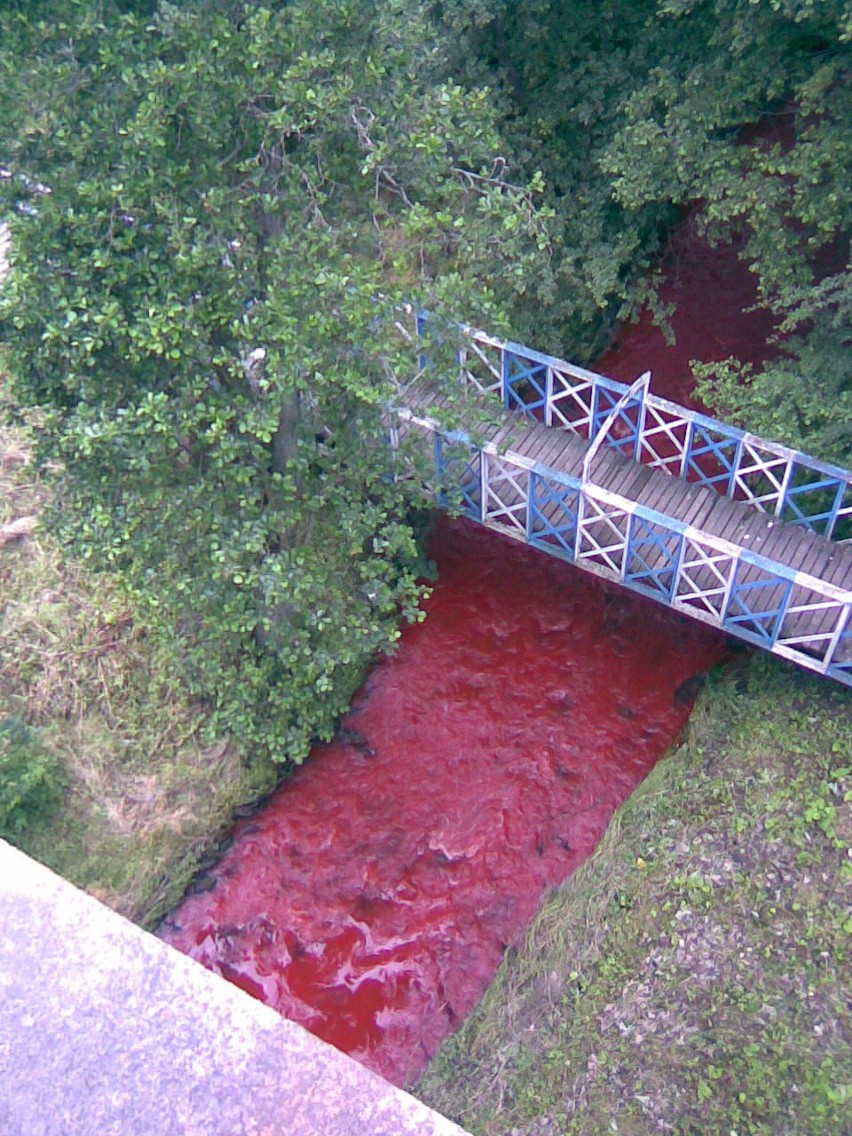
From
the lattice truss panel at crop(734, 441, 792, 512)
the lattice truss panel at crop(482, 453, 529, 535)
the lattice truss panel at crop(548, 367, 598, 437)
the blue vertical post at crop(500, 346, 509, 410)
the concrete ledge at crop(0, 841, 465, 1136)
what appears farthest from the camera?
the blue vertical post at crop(500, 346, 509, 410)

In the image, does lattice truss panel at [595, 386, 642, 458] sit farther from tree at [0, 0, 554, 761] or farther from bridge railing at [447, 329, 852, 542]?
tree at [0, 0, 554, 761]

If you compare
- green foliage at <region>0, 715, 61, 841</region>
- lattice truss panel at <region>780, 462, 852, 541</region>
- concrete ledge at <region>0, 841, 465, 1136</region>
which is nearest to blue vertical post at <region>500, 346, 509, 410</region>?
lattice truss panel at <region>780, 462, 852, 541</region>

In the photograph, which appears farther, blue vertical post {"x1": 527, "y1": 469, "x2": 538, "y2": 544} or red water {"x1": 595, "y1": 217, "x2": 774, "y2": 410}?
red water {"x1": 595, "y1": 217, "x2": 774, "y2": 410}

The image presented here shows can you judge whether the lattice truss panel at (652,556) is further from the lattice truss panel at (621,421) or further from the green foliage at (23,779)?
the green foliage at (23,779)

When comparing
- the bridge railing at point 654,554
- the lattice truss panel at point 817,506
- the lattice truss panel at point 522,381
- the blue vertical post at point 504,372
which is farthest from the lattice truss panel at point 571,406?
the lattice truss panel at point 817,506

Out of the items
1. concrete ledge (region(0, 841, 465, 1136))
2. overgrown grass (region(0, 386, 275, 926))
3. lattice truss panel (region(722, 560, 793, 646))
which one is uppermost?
concrete ledge (region(0, 841, 465, 1136))

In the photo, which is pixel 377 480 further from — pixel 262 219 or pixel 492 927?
pixel 492 927

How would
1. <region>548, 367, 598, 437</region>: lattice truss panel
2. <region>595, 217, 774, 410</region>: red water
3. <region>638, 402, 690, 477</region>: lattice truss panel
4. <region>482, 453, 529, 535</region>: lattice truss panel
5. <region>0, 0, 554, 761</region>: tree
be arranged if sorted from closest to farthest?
<region>0, 0, 554, 761</region>: tree, <region>482, 453, 529, 535</region>: lattice truss panel, <region>638, 402, 690, 477</region>: lattice truss panel, <region>548, 367, 598, 437</region>: lattice truss panel, <region>595, 217, 774, 410</region>: red water

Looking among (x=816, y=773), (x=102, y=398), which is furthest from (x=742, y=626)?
(x=102, y=398)
